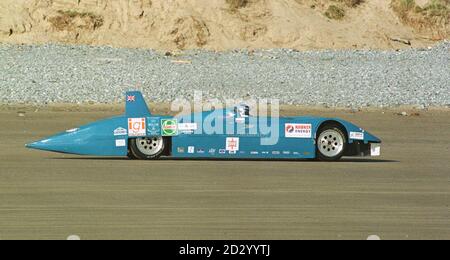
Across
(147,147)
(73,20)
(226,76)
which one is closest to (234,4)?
(73,20)

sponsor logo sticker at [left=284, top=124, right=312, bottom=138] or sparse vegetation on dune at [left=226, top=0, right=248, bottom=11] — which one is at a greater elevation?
sparse vegetation on dune at [left=226, top=0, right=248, bottom=11]

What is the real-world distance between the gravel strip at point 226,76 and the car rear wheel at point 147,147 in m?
9.64

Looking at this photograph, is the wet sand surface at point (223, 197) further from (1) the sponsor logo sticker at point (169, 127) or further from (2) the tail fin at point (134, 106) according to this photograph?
(2) the tail fin at point (134, 106)

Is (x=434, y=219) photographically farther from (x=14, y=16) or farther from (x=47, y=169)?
(x=14, y=16)

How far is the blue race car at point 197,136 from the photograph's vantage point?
52.5 feet

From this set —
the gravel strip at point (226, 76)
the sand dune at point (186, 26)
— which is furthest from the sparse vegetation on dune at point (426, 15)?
the gravel strip at point (226, 76)

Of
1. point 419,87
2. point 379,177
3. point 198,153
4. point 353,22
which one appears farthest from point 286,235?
point 353,22

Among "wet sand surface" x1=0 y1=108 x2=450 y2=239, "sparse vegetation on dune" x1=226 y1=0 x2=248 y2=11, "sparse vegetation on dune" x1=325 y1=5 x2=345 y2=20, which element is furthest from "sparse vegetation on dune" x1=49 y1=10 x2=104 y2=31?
"wet sand surface" x1=0 y1=108 x2=450 y2=239

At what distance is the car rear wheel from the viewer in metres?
16.2

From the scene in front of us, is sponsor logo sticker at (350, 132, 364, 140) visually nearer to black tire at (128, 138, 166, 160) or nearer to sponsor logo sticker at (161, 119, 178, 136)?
sponsor logo sticker at (161, 119, 178, 136)

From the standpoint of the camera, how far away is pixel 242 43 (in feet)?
122

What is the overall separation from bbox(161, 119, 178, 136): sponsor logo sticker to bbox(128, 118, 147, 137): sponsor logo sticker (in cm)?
27

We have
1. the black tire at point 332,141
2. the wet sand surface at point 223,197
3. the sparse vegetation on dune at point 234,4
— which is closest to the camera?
the wet sand surface at point 223,197

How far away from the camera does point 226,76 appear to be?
29.8 meters
